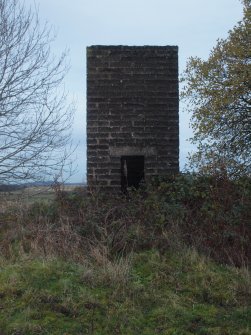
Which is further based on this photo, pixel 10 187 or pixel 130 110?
pixel 10 187

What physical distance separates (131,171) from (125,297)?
542cm

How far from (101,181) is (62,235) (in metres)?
2.81

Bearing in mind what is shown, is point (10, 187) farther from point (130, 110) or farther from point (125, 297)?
point (125, 297)

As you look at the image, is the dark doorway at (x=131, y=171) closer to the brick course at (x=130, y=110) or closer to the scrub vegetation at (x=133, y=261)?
the brick course at (x=130, y=110)

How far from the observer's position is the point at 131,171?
1220 centimetres

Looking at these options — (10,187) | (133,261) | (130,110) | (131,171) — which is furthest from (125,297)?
(10,187)

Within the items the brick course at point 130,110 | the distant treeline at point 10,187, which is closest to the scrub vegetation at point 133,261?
the brick course at point 130,110

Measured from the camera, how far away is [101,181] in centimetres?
1162

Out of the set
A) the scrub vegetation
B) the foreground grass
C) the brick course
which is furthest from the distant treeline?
the foreground grass

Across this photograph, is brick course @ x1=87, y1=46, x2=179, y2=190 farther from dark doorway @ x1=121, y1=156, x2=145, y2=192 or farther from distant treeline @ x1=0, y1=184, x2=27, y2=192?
distant treeline @ x1=0, y1=184, x2=27, y2=192

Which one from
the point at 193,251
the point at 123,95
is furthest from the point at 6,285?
the point at 123,95

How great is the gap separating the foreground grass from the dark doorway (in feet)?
12.5

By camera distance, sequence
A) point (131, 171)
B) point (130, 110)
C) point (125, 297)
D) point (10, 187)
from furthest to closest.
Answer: point (10, 187) → point (131, 171) → point (130, 110) → point (125, 297)

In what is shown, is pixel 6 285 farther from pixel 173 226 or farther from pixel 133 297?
pixel 173 226
